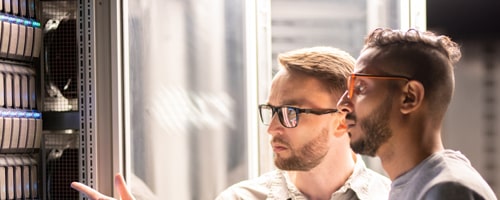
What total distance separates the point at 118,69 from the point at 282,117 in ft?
2.90

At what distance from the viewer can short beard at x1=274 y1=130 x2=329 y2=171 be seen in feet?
8.05

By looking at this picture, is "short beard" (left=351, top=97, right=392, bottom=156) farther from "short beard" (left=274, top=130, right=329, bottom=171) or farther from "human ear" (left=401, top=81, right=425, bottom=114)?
"short beard" (left=274, top=130, right=329, bottom=171)

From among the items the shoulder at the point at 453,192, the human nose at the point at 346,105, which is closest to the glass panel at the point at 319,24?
the human nose at the point at 346,105

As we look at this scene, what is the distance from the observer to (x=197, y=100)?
3492mm

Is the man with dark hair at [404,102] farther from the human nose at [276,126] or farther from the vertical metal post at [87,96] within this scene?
the vertical metal post at [87,96]

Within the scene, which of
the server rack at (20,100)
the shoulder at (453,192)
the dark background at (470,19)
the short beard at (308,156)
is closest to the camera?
the shoulder at (453,192)

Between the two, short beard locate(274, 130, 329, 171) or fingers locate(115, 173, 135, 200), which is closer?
fingers locate(115, 173, 135, 200)

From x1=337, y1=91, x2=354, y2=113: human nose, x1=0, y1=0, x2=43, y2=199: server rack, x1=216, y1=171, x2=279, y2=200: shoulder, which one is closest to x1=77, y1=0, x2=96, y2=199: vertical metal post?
x1=0, y1=0, x2=43, y2=199: server rack

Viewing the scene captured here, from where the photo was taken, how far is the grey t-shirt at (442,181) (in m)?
1.53

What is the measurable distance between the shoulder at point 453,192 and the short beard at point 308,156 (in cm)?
93

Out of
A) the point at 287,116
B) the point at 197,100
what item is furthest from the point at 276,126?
the point at 197,100

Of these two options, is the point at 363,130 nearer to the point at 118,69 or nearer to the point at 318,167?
the point at 318,167

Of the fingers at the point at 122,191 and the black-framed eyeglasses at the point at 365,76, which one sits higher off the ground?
the black-framed eyeglasses at the point at 365,76

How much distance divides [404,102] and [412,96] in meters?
0.03
